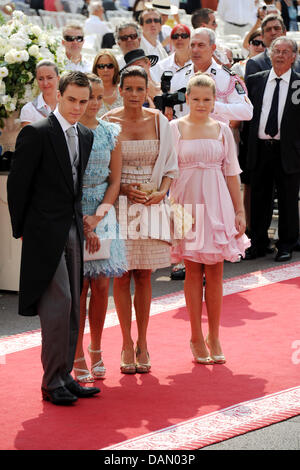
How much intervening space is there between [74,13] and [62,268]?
1163cm

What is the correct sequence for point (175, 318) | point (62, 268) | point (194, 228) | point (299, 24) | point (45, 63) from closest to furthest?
point (62, 268), point (194, 228), point (175, 318), point (45, 63), point (299, 24)

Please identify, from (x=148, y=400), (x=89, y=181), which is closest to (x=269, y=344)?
(x=148, y=400)

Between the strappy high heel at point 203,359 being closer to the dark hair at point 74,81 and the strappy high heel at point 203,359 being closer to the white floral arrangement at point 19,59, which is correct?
the dark hair at point 74,81

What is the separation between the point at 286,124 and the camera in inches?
360

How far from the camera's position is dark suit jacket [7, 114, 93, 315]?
489 cm

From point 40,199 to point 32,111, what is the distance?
10.3ft

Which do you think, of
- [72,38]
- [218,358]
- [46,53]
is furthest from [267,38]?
[218,358]

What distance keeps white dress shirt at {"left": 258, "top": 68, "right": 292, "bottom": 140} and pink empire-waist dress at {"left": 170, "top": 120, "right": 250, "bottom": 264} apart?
11.0ft

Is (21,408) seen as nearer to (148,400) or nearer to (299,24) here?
(148,400)

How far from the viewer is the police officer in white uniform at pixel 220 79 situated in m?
7.77

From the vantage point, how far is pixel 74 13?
625 inches

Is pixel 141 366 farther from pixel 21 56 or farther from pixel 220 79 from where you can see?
pixel 21 56

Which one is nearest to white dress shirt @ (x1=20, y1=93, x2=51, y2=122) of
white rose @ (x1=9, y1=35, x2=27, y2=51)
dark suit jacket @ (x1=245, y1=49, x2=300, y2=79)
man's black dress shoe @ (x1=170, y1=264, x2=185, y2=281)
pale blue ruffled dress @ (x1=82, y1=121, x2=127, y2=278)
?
white rose @ (x1=9, y1=35, x2=27, y2=51)

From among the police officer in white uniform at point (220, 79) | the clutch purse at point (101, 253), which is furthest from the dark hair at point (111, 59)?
the clutch purse at point (101, 253)
